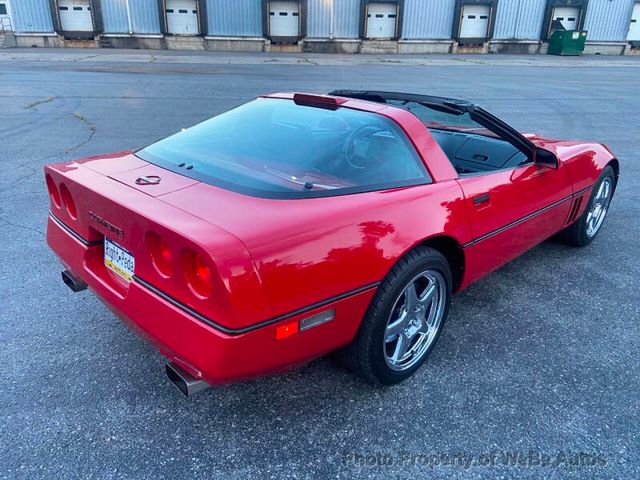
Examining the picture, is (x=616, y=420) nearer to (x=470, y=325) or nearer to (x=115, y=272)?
(x=470, y=325)

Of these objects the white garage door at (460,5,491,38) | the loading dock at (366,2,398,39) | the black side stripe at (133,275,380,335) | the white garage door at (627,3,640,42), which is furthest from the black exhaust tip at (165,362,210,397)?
the white garage door at (627,3,640,42)

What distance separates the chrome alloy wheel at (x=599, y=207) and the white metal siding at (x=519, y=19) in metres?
32.2

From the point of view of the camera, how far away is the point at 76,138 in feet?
24.0

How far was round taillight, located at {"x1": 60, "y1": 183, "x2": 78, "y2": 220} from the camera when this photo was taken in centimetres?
232

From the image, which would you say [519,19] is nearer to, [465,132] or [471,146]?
[465,132]

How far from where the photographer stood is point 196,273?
5.66 feet

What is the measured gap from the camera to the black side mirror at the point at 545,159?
3043 mm

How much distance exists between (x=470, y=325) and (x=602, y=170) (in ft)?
6.52

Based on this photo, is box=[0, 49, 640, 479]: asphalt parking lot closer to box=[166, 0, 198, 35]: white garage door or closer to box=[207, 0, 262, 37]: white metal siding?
box=[207, 0, 262, 37]: white metal siding

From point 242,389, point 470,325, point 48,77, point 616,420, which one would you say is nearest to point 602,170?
point 470,325

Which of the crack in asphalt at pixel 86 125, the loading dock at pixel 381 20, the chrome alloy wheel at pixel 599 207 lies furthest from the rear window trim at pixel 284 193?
the loading dock at pixel 381 20

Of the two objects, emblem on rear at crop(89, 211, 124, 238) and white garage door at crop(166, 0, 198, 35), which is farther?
white garage door at crop(166, 0, 198, 35)

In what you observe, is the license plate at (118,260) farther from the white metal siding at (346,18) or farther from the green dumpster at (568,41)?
the green dumpster at (568,41)

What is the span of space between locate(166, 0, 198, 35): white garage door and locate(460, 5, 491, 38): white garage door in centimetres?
1729
